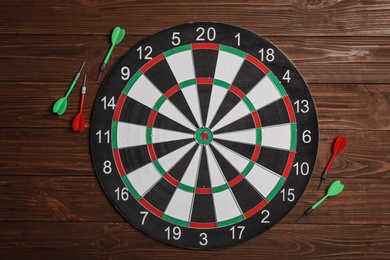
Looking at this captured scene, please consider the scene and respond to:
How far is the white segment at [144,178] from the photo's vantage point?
3.27 meters

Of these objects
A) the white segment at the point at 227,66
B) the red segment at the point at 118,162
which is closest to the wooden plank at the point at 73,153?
the red segment at the point at 118,162

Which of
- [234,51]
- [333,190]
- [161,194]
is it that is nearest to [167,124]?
[161,194]

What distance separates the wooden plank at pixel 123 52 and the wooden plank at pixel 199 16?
0.03 metres

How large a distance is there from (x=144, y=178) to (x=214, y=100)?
1.32 feet

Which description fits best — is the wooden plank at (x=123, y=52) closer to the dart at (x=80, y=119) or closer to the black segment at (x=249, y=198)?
the dart at (x=80, y=119)

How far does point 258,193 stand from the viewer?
3.27m

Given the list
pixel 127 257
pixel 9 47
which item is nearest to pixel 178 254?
pixel 127 257

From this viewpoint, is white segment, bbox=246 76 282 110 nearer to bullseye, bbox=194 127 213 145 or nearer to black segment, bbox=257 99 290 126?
black segment, bbox=257 99 290 126

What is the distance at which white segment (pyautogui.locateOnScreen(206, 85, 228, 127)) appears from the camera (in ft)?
10.8

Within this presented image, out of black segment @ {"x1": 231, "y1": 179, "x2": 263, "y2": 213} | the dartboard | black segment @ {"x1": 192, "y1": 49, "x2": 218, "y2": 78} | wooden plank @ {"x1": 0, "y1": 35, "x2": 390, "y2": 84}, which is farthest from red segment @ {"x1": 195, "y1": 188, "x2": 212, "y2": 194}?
wooden plank @ {"x1": 0, "y1": 35, "x2": 390, "y2": 84}

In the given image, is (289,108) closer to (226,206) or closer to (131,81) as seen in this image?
(226,206)

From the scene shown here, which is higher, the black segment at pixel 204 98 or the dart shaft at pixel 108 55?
the dart shaft at pixel 108 55

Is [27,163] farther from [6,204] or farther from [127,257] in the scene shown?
[127,257]

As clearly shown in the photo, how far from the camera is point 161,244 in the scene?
3301 mm
